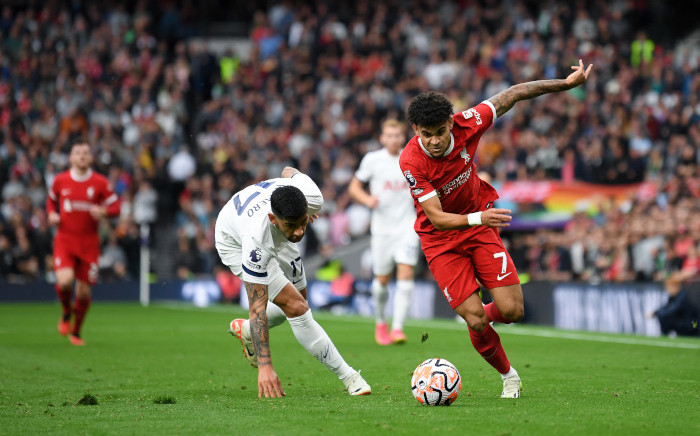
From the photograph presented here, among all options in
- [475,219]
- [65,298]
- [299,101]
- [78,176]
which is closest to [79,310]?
[65,298]

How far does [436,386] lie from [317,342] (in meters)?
1.12

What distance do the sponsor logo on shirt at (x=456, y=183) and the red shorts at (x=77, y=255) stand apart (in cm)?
766

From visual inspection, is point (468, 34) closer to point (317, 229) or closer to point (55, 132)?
point (317, 229)

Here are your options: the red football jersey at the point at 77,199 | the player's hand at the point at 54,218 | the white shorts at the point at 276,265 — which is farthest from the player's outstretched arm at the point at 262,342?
the red football jersey at the point at 77,199

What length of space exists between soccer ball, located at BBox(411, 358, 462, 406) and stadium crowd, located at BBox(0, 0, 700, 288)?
13.5 metres

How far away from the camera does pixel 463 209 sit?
8.34 metres

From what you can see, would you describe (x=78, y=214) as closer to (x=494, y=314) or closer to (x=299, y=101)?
(x=494, y=314)

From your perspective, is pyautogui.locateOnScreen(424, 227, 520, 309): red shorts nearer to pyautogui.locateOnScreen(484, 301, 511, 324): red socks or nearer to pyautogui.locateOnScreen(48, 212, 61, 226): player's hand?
pyautogui.locateOnScreen(484, 301, 511, 324): red socks

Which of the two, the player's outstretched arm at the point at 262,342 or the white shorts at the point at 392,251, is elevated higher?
the white shorts at the point at 392,251

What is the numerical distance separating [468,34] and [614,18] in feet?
13.8

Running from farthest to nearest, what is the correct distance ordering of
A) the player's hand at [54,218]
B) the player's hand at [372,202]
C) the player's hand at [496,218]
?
1. the player's hand at [54,218]
2. the player's hand at [372,202]
3. the player's hand at [496,218]

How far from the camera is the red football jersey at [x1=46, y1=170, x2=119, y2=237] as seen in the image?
1431 cm

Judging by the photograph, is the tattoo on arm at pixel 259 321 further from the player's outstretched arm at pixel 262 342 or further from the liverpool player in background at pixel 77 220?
the liverpool player in background at pixel 77 220

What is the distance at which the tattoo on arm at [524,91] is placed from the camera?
26.8 feet
